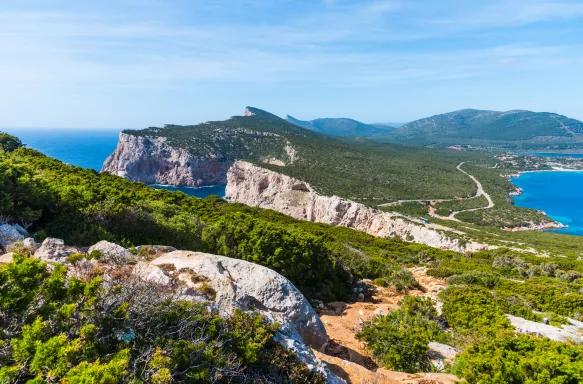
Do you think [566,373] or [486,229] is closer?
[566,373]

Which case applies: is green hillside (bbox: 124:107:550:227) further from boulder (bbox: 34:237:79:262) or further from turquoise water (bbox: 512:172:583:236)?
boulder (bbox: 34:237:79:262)

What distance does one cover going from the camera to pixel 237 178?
3551 inches

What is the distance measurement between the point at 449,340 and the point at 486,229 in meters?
49.8

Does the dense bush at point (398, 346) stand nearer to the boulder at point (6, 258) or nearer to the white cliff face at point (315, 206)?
the boulder at point (6, 258)

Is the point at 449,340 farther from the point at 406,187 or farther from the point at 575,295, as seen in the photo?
the point at 406,187

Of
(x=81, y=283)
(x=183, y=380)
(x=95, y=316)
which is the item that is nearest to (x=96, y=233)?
(x=81, y=283)

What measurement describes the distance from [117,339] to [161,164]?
110228mm

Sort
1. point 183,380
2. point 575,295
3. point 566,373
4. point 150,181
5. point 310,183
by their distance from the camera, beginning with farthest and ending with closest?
point 150,181 → point 310,183 → point 575,295 → point 566,373 → point 183,380

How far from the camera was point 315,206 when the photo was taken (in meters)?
66.5

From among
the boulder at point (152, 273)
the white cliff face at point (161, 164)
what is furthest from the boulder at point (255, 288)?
the white cliff face at point (161, 164)

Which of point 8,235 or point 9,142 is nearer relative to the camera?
point 8,235

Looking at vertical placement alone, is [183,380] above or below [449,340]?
above

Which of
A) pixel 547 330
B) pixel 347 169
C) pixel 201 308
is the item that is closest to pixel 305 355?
pixel 201 308

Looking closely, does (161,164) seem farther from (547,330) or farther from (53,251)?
(547,330)
